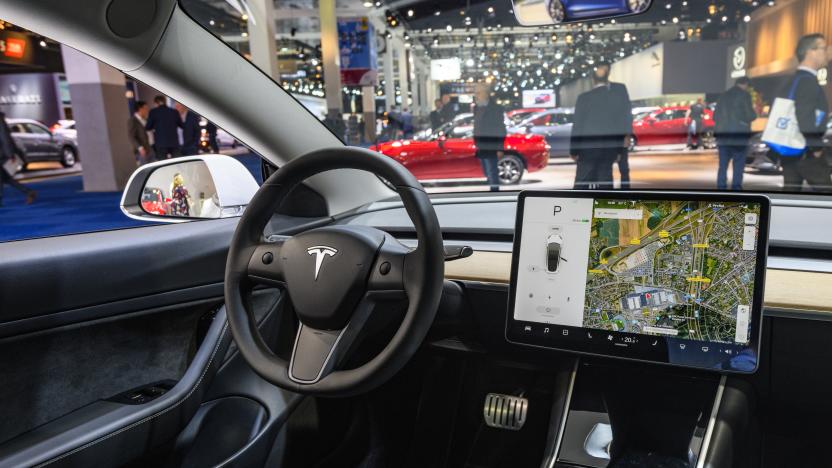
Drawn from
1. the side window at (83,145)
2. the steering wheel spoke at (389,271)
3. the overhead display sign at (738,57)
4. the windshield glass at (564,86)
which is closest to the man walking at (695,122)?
the windshield glass at (564,86)

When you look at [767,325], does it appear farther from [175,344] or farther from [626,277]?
[175,344]

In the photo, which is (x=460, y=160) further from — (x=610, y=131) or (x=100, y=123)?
(x=100, y=123)

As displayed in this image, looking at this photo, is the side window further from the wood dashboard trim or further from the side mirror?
the wood dashboard trim

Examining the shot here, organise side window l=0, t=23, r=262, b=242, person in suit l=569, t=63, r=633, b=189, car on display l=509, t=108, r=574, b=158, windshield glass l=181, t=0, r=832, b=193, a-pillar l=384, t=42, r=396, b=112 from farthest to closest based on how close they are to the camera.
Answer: a-pillar l=384, t=42, r=396, b=112
car on display l=509, t=108, r=574, b=158
person in suit l=569, t=63, r=633, b=189
windshield glass l=181, t=0, r=832, b=193
side window l=0, t=23, r=262, b=242

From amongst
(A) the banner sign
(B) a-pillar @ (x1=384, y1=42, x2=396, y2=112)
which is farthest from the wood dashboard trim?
(B) a-pillar @ (x1=384, y1=42, x2=396, y2=112)

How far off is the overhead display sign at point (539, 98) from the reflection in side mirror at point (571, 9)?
10.7 m

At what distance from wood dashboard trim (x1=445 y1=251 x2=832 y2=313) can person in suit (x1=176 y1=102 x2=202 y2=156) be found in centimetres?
94

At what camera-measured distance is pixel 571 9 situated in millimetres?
1699

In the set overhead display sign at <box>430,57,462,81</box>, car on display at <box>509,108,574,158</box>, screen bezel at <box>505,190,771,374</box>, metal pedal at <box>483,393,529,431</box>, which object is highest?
overhead display sign at <box>430,57,462,81</box>

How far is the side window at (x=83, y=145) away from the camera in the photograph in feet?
6.50

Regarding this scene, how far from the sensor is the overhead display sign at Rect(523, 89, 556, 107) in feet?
41.0

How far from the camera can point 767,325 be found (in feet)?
5.14

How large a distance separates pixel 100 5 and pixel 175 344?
921mm

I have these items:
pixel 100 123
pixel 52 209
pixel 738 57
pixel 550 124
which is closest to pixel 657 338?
pixel 52 209
